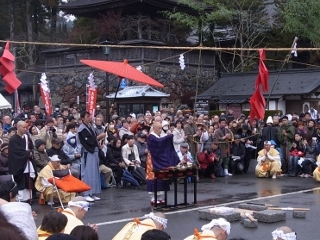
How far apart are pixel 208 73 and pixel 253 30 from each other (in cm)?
358

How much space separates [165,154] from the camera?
1005cm

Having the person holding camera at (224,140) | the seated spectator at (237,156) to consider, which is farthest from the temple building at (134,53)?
the person holding camera at (224,140)

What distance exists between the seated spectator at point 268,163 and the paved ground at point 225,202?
34 cm

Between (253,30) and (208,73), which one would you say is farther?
(208,73)

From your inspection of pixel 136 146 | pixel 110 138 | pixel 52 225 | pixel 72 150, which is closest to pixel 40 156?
pixel 72 150

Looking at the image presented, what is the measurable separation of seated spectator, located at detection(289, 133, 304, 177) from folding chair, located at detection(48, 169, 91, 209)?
277 inches

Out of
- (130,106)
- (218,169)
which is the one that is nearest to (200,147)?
(218,169)

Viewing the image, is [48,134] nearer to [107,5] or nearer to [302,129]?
[302,129]

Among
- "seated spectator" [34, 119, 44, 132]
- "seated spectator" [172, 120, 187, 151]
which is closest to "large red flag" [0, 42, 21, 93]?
"seated spectator" [34, 119, 44, 132]

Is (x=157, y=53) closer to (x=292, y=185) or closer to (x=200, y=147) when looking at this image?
(x=200, y=147)

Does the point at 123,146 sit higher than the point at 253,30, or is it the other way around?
the point at 253,30

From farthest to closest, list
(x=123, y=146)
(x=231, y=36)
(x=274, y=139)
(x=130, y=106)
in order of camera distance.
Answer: (x=231, y=36)
(x=130, y=106)
(x=274, y=139)
(x=123, y=146)

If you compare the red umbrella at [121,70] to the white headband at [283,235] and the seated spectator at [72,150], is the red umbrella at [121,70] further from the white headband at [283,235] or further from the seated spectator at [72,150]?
the white headband at [283,235]

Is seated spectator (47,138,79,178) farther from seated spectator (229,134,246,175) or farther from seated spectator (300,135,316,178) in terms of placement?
seated spectator (300,135,316,178)
